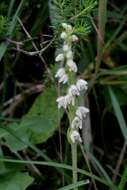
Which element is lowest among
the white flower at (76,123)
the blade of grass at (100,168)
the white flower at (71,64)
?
the blade of grass at (100,168)

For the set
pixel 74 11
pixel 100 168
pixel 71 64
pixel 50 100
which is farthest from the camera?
pixel 50 100

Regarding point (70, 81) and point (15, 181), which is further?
point (15, 181)

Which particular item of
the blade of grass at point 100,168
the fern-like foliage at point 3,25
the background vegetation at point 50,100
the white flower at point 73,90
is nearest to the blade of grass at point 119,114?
the background vegetation at point 50,100

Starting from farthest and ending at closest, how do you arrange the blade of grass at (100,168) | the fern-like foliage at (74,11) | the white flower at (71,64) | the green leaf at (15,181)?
the blade of grass at (100,168) → the green leaf at (15,181) → the fern-like foliage at (74,11) → the white flower at (71,64)

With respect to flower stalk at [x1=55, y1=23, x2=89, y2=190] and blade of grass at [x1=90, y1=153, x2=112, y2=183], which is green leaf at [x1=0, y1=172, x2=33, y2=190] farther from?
flower stalk at [x1=55, y1=23, x2=89, y2=190]

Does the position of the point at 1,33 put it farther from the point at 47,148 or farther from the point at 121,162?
the point at 121,162

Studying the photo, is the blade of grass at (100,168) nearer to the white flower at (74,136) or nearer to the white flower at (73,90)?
the white flower at (74,136)

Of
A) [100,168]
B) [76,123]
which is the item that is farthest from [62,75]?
[100,168]

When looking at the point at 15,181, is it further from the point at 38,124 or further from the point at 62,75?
the point at 62,75
